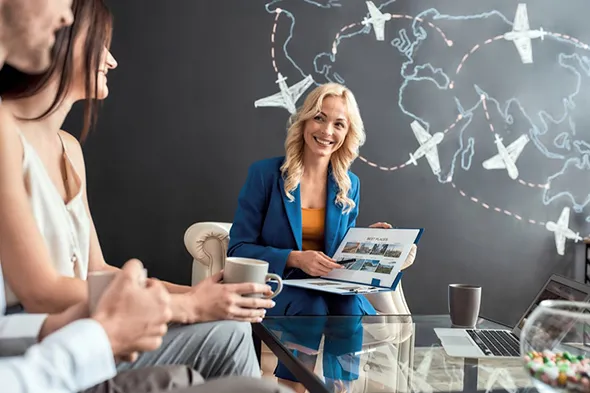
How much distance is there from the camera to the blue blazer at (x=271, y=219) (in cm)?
226

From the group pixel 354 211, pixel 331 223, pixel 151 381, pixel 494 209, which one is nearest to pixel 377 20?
pixel 494 209

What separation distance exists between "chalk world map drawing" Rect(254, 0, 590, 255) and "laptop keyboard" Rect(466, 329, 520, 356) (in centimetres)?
184

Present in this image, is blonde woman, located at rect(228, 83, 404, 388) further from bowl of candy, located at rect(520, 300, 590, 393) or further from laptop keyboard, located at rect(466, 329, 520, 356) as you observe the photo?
bowl of candy, located at rect(520, 300, 590, 393)

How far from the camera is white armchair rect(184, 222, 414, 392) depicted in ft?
3.97

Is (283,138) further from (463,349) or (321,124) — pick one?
(463,349)

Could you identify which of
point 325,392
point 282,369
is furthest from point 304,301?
point 325,392

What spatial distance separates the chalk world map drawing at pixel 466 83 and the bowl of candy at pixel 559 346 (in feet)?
8.12

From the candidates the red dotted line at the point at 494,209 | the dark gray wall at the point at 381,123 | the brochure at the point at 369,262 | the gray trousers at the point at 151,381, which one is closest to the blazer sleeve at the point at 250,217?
the brochure at the point at 369,262

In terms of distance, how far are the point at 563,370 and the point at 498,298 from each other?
288 centimetres

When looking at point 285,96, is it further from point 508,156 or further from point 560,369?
point 560,369

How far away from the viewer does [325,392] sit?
103 centimetres

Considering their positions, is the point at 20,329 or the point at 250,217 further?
the point at 250,217

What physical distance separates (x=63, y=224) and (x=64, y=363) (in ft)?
1.61

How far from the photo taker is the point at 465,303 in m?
1.71
